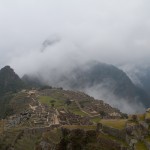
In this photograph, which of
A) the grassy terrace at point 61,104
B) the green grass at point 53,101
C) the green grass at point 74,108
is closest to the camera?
the green grass at point 74,108

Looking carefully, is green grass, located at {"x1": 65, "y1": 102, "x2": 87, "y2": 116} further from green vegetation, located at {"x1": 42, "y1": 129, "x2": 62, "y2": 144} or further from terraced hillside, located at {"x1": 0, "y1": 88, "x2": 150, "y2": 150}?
green vegetation, located at {"x1": 42, "y1": 129, "x2": 62, "y2": 144}

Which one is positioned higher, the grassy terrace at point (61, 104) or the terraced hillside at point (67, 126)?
the grassy terrace at point (61, 104)

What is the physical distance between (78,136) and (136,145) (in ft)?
26.2

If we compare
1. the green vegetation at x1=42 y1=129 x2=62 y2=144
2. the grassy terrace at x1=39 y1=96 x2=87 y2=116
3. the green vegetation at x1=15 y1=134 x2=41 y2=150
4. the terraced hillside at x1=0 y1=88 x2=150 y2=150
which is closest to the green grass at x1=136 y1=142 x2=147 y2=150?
the terraced hillside at x1=0 y1=88 x2=150 y2=150

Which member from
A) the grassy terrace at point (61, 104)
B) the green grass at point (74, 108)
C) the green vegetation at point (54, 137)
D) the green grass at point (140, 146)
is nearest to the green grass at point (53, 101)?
the grassy terrace at point (61, 104)

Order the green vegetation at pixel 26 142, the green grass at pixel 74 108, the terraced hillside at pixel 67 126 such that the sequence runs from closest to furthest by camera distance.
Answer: the terraced hillside at pixel 67 126 < the green vegetation at pixel 26 142 < the green grass at pixel 74 108

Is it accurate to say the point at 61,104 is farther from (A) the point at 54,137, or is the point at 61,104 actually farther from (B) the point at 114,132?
(B) the point at 114,132

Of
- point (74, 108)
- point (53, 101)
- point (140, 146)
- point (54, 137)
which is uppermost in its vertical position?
point (53, 101)

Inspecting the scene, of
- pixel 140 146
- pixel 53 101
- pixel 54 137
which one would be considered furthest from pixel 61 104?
pixel 140 146

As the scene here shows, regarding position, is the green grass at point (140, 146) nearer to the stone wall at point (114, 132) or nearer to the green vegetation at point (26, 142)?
the stone wall at point (114, 132)

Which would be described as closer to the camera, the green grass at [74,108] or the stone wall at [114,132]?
the stone wall at [114,132]

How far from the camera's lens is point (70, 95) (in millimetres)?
179875

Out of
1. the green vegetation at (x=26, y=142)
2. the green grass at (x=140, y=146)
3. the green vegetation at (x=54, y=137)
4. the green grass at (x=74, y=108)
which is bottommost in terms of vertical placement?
the green grass at (x=140, y=146)

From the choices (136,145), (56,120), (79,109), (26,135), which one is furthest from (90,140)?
(79,109)
